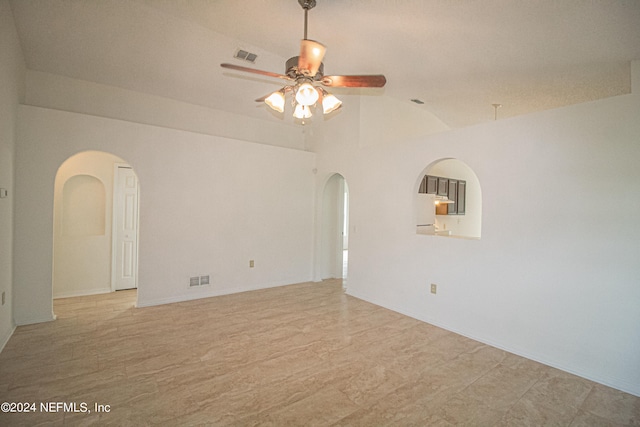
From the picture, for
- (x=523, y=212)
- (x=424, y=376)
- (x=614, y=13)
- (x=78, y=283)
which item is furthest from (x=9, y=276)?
(x=614, y=13)

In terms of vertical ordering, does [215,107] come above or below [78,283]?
above

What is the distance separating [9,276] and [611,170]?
20.6ft

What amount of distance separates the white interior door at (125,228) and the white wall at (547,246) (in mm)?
4739

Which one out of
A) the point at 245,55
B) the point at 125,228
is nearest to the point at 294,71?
the point at 245,55

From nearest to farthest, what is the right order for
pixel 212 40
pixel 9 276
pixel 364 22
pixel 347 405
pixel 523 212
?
1. pixel 347 405
2. pixel 364 22
3. pixel 523 212
4. pixel 9 276
5. pixel 212 40

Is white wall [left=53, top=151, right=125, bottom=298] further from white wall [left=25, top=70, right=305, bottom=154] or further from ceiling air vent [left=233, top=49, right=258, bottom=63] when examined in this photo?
ceiling air vent [left=233, top=49, right=258, bottom=63]

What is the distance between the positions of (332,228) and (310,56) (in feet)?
14.5

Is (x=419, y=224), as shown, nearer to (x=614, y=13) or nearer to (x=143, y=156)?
(x=614, y=13)

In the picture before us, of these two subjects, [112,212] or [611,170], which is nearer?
[611,170]

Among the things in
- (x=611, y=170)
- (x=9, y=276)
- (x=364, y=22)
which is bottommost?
(x=9, y=276)

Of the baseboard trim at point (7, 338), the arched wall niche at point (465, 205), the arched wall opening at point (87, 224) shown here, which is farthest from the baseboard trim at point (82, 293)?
the arched wall niche at point (465, 205)

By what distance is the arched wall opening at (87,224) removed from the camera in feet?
15.6

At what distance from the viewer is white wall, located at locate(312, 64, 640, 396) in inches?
101

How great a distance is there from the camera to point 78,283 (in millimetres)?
4898
